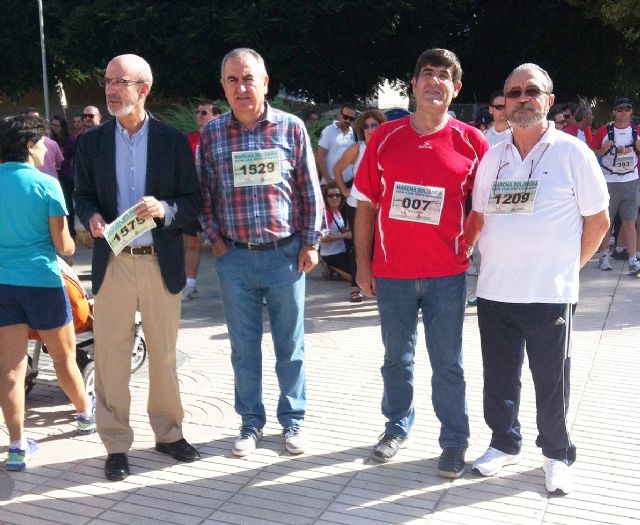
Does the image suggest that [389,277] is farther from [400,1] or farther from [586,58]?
[586,58]

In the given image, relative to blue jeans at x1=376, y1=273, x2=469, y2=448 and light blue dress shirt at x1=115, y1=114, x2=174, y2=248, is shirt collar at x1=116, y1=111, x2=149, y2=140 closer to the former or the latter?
light blue dress shirt at x1=115, y1=114, x2=174, y2=248

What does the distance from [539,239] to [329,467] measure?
60.8 inches

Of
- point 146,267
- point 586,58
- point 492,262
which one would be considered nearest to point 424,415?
point 492,262

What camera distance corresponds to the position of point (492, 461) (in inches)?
172

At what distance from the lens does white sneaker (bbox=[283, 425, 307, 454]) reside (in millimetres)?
4621

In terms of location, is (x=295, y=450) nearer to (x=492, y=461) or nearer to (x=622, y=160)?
(x=492, y=461)

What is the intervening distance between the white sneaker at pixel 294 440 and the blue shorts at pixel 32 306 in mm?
1322

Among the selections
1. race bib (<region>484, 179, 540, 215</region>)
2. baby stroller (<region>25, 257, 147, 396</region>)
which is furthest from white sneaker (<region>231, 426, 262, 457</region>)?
race bib (<region>484, 179, 540, 215</region>)

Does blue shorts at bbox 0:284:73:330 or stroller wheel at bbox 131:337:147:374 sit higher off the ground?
blue shorts at bbox 0:284:73:330

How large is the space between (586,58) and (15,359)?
2038 centimetres

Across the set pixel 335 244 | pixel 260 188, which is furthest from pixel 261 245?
pixel 335 244

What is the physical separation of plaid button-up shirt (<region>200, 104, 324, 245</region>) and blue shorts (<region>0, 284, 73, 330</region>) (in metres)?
0.85

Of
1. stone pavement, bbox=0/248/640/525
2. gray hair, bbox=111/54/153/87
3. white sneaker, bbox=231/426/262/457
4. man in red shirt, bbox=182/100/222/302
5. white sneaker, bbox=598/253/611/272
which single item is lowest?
stone pavement, bbox=0/248/640/525

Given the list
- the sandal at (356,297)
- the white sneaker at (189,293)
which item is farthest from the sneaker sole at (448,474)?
the white sneaker at (189,293)
